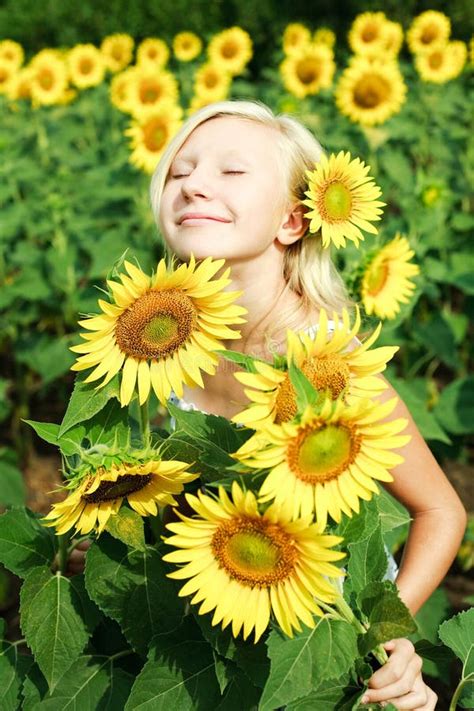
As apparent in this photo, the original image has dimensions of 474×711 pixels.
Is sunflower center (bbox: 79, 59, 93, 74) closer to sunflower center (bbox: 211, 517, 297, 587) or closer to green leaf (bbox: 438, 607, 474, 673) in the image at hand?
green leaf (bbox: 438, 607, 474, 673)

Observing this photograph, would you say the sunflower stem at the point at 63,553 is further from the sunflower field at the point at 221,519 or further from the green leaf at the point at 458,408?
the green leaf at the point at 458,408

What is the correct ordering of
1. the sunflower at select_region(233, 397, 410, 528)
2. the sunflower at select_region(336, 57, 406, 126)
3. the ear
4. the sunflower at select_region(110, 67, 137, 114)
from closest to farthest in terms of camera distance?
the sunflower at select_region(233, 397, 410, 528)
the ear
the sunflower at select_region(336, 57, 406, 126)
the sunflower at select_region(110, 67, 137, 114)

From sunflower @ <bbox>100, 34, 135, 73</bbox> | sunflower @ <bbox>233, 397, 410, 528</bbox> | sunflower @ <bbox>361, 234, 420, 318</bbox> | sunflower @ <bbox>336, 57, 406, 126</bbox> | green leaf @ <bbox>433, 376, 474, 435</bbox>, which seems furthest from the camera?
sunflower @ <bbox>100, 34, 135, 73</bbox>

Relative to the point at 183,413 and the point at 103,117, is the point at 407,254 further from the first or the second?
the point at 103,117

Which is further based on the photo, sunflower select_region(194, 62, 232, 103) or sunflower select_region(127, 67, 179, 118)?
sunflower select_region(194, 62, 232, 103)

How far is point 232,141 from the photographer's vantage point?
1371mm

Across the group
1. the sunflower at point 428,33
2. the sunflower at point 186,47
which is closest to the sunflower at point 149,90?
the sunflower at point 186,47

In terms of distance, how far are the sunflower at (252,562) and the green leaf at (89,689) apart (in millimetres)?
399

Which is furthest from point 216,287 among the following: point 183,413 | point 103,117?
point 103,117

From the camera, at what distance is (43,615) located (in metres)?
1.15

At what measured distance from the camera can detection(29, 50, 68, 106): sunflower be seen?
441 cm

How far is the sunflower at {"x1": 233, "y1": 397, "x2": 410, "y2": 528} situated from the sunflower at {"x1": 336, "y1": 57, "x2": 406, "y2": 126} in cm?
294

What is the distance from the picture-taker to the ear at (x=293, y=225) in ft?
4.69

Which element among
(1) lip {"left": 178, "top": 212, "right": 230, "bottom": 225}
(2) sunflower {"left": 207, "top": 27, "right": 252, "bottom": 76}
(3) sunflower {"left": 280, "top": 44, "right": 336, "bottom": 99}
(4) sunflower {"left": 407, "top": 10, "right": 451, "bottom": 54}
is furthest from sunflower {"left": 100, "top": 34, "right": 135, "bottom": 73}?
(1) lip {"left": 178, "top": 212, "right": 230, "bottom": 225}
